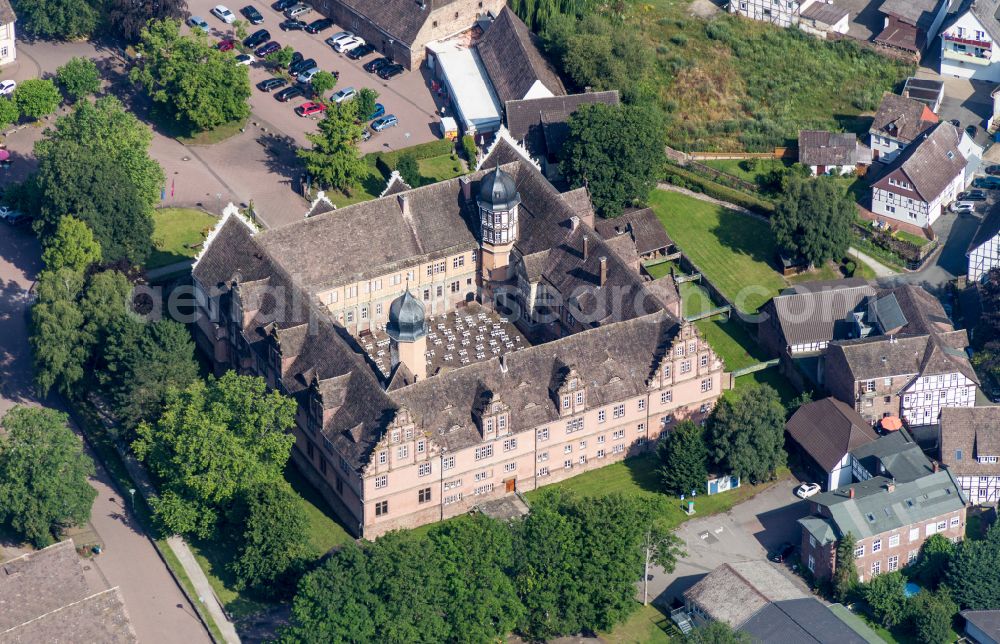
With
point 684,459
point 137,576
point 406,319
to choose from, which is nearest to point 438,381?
point 406,319

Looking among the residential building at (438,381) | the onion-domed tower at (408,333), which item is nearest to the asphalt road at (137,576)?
the residential building at (438,381)

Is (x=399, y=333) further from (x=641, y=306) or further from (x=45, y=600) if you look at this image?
(x=45, y=600)

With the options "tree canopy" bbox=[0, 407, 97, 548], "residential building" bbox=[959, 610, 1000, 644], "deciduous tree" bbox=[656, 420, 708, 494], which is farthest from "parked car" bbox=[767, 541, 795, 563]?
"tree canopy" bbox=[0, 407, 97, 548]

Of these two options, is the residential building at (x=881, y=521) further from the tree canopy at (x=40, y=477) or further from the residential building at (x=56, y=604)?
the tree canopy at (x=40, y=477)

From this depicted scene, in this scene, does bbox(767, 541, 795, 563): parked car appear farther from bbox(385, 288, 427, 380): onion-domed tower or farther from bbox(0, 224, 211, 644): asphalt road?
bbox(0, 224, 211, 644): asphalt road

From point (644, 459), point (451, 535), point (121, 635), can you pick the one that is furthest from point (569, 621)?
point (121, 635)
